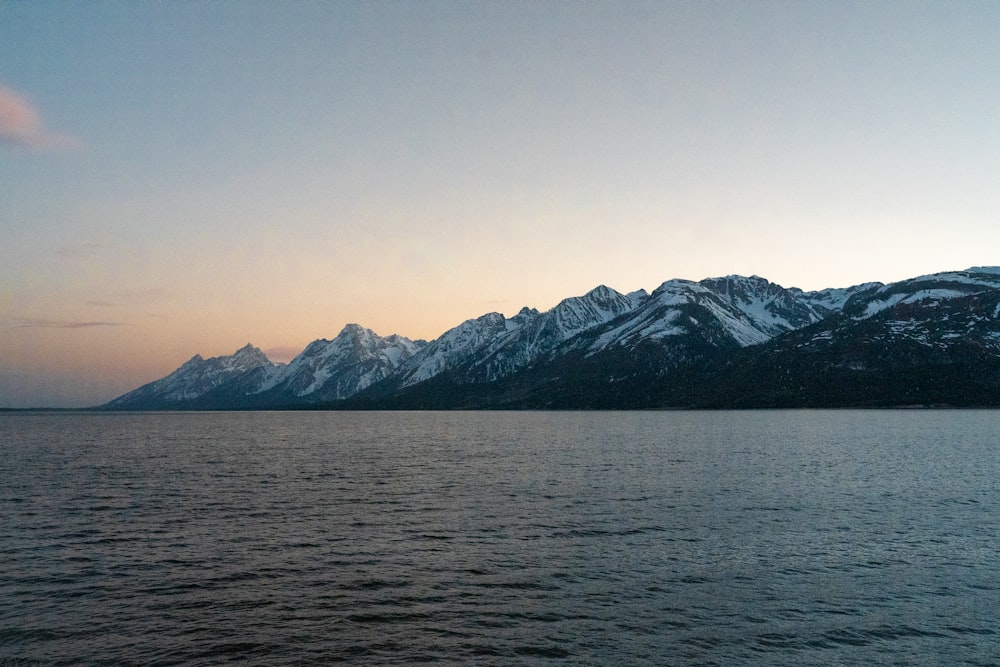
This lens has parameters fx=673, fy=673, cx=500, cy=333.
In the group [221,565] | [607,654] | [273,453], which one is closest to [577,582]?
[607,654]

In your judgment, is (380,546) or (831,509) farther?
(831,509)

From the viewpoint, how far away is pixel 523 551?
1996 inches

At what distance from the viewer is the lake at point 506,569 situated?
32.6 m

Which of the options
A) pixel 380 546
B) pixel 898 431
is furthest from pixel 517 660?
pixel 898 431

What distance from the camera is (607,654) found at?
31.4 m

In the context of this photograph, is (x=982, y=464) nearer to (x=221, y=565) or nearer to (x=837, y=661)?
(x=837, y=661)

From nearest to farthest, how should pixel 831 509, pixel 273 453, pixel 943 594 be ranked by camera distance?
pixel 943 594, pixel 831 509, pixel 273 453

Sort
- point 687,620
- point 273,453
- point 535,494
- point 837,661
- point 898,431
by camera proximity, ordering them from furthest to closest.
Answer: point 898,431 < point 273,453 < point 535,494 < point 687,620 < point 837,661

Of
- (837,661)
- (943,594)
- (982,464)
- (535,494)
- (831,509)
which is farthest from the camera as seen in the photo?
(982,464)

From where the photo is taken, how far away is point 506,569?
45719 millimetres

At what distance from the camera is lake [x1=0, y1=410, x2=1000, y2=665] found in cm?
3262

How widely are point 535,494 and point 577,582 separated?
3677 cm

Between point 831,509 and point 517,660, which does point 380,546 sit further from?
point 831,509

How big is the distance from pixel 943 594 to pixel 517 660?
27.2m
